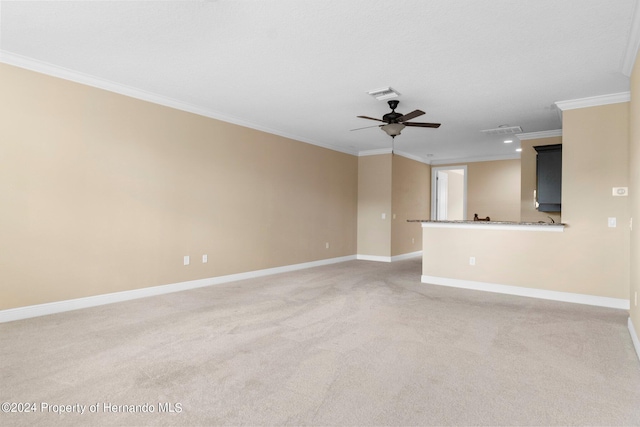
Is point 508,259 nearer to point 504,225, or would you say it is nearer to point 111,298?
point 504,225

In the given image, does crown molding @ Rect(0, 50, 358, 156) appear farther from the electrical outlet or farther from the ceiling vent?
the electrical outlet

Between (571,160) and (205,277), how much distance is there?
17.5 ft

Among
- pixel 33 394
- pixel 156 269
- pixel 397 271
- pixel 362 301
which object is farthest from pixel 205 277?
pixel 397 271

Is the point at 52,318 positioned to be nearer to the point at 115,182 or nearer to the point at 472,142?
the point at 115,182

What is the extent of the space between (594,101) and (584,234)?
5.58 ft

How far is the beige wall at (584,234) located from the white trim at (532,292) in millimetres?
58

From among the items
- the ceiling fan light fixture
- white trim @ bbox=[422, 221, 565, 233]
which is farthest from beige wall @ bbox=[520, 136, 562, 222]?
the ceiling fan light fixture

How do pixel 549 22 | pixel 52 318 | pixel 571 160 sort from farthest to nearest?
pixel 571 160 < pixel 52 318 < pixel 549 22

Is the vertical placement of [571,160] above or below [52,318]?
above

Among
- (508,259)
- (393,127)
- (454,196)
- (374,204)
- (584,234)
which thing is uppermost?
(393,127)

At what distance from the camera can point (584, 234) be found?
454 centimetres

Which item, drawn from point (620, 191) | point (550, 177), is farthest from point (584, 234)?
point (550, 177)

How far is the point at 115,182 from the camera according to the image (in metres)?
4.23

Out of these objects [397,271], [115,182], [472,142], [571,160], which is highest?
[472,142]
